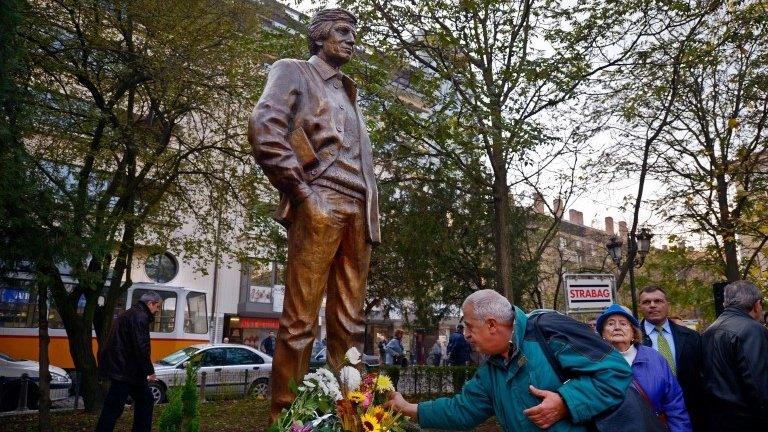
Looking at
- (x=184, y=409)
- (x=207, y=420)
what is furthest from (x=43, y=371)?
(x=184, y=409)

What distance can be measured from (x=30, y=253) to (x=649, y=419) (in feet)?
26.9

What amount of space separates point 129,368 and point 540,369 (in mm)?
5528

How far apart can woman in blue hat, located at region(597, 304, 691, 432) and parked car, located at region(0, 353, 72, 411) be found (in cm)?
1391

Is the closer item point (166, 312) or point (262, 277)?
point (166, 312)

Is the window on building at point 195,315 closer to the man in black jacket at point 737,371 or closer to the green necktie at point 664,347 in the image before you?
the green necktie at point 664,347

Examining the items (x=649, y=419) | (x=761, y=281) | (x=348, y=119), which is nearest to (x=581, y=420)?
(x=649, y=419)

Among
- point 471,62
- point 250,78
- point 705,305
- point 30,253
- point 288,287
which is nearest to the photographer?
point 288,287

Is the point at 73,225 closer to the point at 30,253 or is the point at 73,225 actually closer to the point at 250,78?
the point at 30,253

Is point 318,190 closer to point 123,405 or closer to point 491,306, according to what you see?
point 491,306

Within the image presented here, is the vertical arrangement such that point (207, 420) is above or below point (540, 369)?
below

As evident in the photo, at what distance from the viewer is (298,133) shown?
414 centimetres

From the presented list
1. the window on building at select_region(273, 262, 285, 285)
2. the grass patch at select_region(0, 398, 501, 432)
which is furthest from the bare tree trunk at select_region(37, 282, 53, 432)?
the window on building at select_region(273, 262, 285, 285)

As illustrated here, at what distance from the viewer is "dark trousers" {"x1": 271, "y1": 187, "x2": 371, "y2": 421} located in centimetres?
390

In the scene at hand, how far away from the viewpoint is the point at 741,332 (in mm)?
4191
